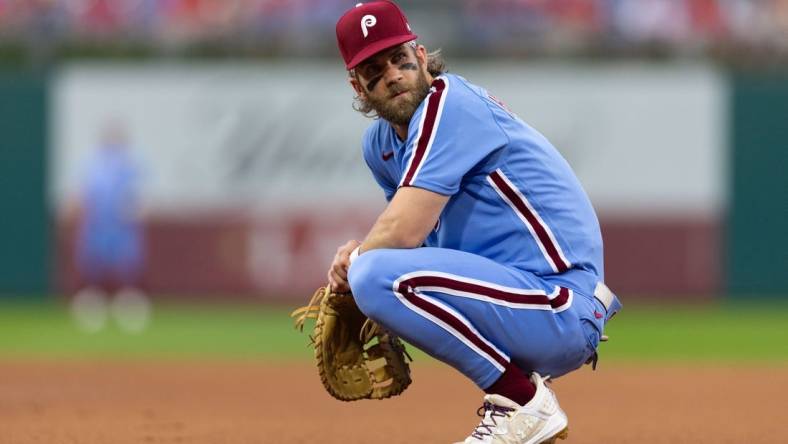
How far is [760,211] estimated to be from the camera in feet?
52.4

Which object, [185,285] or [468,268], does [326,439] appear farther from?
[185,285]

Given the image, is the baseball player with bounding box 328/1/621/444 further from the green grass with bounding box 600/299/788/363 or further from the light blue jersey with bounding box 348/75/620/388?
the green grass with bounding box 600/299/788/363

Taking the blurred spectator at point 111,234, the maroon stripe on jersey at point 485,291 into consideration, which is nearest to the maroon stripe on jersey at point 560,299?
the maroon stripe on jersey at point 485,291

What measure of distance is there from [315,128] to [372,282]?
11.7 metres

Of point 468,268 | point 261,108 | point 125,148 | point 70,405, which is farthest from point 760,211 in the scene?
point 468,268

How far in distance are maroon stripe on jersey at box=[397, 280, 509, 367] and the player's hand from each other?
32cm

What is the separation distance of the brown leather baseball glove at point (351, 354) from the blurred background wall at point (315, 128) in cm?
1042

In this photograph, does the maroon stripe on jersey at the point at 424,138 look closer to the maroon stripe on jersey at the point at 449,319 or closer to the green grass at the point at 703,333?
the maroon stripe on jersey at the point at 449,319

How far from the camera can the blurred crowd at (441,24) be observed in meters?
16.4

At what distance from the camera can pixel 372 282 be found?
4.48 metres

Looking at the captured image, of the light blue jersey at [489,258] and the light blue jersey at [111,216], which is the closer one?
the light blue jersey at [489,258]

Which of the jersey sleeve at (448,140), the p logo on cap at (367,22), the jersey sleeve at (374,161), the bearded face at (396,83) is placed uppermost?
the p logo on cap at (367,22)

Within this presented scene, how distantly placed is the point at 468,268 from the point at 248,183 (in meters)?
11.6

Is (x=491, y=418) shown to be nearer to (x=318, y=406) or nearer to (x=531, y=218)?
(x=531, y=218)
